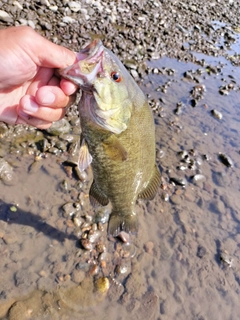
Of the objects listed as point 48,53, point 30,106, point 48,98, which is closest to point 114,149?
point 48,98

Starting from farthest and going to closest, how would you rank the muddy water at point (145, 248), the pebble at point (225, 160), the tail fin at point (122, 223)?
the pebble at point (225, 160), the muddy water at point (145, 248), the tail fin at point (122, 223)

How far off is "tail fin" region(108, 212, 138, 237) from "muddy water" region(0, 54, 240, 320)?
1066mm

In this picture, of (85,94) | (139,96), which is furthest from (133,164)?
(85,94)

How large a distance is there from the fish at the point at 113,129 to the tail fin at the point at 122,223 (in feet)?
0.35

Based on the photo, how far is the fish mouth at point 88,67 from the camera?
2379 mm

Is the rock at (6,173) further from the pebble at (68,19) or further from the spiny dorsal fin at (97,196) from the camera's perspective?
A: the pebble at (68,19)

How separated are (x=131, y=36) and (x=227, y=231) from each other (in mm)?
5835

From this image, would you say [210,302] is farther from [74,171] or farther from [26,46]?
[26,46]

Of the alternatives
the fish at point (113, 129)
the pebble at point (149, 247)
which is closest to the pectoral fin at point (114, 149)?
the fish at point (113, 129)

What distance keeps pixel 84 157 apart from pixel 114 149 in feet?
0.85

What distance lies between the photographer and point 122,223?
3637 mm

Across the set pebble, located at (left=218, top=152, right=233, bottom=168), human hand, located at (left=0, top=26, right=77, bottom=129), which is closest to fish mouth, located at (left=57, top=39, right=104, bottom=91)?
human hand, located at (left=0, top=26, right=77, bottom=129)

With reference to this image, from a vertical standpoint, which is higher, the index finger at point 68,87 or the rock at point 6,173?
the index finger at point 68,87

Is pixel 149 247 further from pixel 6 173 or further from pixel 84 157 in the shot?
pixel 84 157
